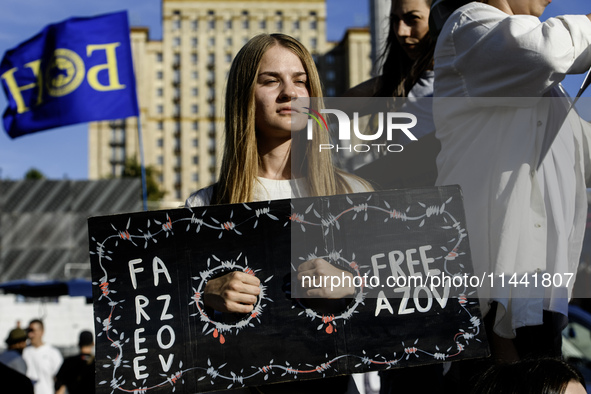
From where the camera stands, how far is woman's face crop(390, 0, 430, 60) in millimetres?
2586

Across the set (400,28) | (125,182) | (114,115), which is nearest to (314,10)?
(125,182)

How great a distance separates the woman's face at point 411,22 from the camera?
2586mm

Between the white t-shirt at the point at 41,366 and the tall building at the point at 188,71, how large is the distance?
71771 mm

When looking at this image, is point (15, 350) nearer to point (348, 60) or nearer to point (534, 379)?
point (534, 379)

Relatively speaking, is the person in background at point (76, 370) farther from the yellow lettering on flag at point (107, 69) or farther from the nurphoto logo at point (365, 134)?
the nurphoto logo at point (365, 134)

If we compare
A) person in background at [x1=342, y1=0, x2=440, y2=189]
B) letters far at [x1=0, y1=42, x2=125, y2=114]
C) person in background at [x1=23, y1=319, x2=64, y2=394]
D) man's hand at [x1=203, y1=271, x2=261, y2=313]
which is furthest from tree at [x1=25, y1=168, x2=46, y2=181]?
man's hand at [x1=203, y1=271, x2=261, y2=313]

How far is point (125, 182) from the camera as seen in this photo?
24047mm

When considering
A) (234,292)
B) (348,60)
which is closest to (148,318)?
(234,292)

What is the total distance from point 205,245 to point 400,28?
4.30 ft

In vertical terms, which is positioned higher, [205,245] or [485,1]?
[485,1]

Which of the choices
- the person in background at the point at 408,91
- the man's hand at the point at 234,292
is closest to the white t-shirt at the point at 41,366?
the person in background at the point at 408,91

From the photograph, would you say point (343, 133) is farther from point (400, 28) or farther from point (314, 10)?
point (314, 10)

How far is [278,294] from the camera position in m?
1.71

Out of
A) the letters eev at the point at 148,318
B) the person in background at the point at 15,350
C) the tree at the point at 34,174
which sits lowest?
the person in background at the point at 15,350
